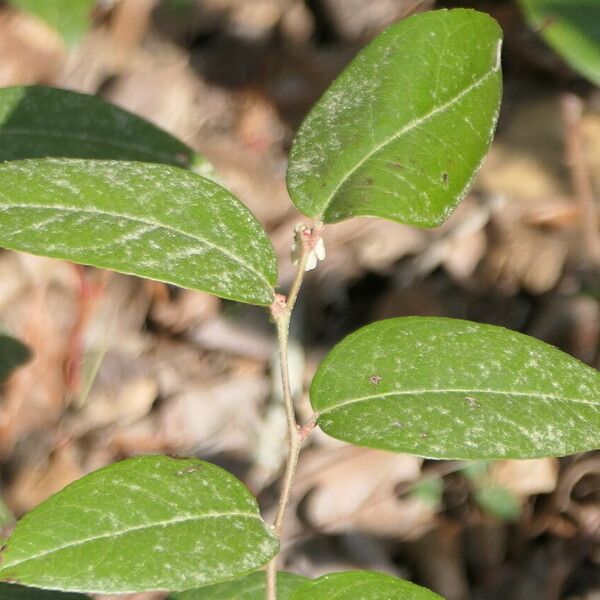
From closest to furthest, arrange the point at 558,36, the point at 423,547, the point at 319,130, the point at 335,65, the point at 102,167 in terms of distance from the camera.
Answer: the point at 102,167 → the point at 319,130 → the point at 558,36 → the point at 423,547 → the point at 335,65

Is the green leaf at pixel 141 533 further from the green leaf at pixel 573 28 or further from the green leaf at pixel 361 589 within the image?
the green leaf at pixel 573 28

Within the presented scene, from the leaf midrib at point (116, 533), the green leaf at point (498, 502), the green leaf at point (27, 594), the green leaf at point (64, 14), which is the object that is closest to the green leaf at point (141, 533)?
the leaf midrib at point (116, 533)

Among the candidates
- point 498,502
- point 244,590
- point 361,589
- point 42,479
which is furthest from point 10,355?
point 361,589

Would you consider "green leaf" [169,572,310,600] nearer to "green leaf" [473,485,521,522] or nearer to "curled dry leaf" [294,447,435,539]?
"curled dry leaf" [294,447,435,539]

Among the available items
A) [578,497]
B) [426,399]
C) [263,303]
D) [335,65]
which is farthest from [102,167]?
[335,65]

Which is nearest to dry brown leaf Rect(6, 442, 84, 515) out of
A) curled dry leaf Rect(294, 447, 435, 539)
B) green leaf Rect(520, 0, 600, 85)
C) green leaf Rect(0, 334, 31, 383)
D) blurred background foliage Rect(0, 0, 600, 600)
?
blurred background foliage Rect(0, 0, 600, 600)

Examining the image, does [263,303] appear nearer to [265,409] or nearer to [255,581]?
[255,581]

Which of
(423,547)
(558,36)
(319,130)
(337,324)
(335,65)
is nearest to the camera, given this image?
(319,130)
